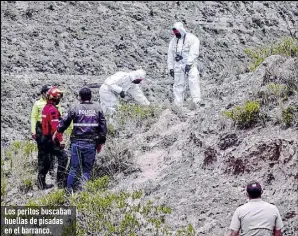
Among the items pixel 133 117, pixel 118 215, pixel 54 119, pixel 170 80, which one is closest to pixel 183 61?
pixel 133 117

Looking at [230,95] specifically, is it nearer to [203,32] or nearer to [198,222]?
[198,222]

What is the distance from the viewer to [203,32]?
16.8 m

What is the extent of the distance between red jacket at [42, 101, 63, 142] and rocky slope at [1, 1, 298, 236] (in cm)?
110

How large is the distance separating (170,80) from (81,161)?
692 centimetres

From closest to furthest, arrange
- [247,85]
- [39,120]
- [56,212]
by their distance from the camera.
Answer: [56,212]
[39,120]
[247,85]

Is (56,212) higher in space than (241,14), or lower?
lower

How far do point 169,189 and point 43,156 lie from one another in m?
1.81

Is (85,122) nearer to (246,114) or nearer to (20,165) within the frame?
(20,165)

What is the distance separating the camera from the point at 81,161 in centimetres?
780

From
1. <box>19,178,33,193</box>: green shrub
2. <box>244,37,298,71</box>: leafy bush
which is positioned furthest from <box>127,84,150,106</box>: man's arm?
<box>19,178,33,193</box>: green shrub

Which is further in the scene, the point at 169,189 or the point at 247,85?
the point at 247,85

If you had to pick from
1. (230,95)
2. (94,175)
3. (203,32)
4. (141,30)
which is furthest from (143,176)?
(203,32)

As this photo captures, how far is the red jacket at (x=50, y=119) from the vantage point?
8.09 m

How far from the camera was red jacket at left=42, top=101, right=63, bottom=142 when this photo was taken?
26.6ft
